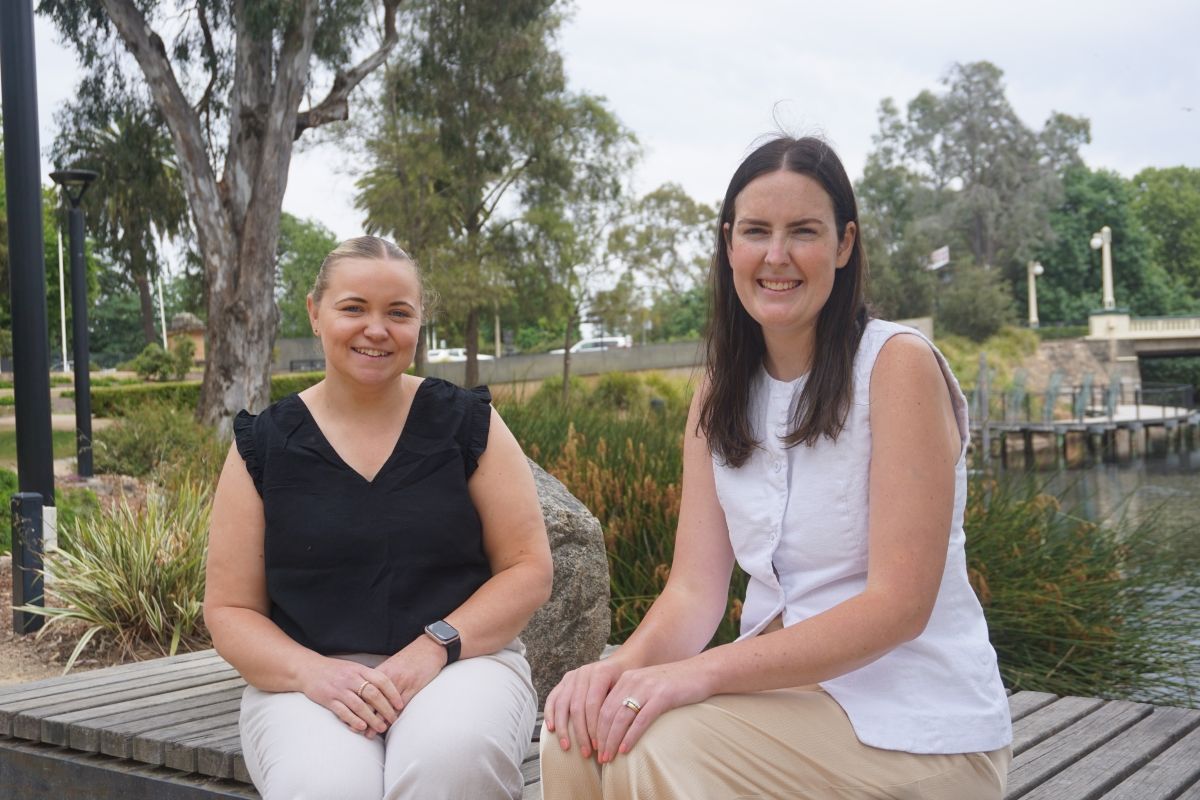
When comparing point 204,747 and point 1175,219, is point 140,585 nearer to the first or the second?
point 204,747

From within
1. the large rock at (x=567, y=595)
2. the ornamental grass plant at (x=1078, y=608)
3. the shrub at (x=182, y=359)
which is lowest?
the ornamental grass plant at (x=1078, y=608)

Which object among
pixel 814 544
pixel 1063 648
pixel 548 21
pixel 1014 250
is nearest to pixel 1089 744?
pixel 814 544

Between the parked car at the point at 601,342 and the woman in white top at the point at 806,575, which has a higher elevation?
the parked car at the point at 601,342

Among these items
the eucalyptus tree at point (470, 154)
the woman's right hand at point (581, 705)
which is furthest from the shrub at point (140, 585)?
the eucalyptus tree at point (470, 154)

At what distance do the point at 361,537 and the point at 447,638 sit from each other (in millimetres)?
239

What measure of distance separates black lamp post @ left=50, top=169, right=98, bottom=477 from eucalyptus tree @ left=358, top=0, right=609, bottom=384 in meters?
7.97

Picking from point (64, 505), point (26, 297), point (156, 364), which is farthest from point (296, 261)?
point (26, 297)

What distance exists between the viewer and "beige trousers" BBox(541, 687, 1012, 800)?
1542mm

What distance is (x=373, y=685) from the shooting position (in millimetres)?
2010

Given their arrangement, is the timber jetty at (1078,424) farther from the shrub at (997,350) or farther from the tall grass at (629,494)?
the tall grass at (629,494)

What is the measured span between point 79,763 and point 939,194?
55.3 meters

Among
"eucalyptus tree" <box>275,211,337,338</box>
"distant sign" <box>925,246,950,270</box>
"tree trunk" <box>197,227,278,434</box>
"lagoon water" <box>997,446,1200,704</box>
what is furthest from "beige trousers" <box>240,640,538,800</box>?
"eucalyptus tree" <box>275,211,337,338</box>

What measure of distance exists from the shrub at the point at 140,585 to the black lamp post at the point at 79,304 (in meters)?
6.72

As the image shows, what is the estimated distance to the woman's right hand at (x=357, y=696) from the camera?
1.99m
